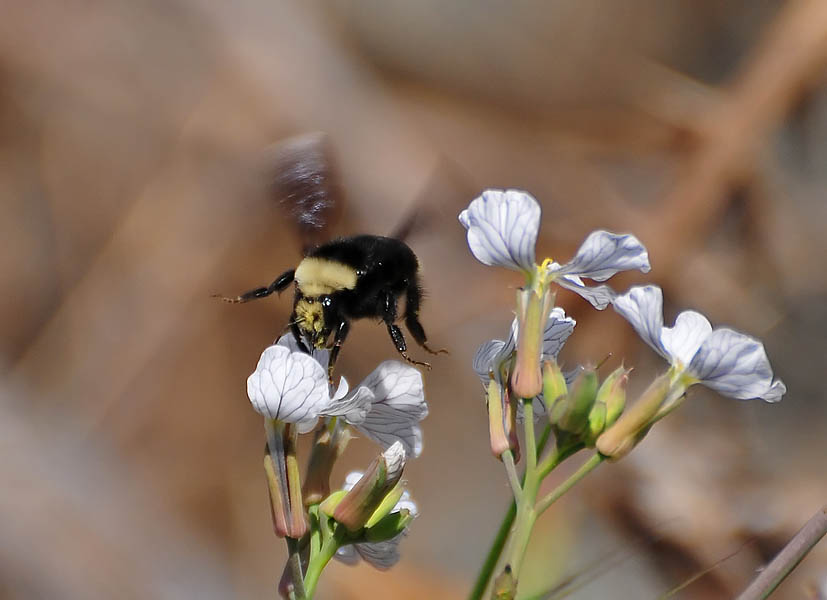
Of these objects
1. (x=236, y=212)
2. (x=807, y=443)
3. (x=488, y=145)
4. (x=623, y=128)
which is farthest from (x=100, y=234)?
(x=807, y=443)

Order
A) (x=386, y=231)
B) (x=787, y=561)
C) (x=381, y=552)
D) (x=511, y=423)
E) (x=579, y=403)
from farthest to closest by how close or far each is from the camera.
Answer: (x=386, y=231) → (x=381, y=552) → (x=511, y=423) → (x=579, y=403) → (x=787, y=561)

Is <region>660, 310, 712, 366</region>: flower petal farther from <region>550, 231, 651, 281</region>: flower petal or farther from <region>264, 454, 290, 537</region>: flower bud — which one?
<region>264, 454, 290, 537</region>: flower bud

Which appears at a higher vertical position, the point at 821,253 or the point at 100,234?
the point at 821,253

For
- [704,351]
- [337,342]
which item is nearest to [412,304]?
[337,342]

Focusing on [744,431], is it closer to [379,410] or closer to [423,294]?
[423,294]

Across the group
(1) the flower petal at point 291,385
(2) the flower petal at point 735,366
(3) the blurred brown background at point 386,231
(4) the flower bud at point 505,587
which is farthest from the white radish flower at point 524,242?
(3) the blurred brown background at point 386,231

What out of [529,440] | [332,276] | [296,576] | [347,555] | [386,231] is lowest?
[386,231]

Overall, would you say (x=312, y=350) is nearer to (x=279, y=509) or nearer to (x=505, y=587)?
(x=279, y=509)
